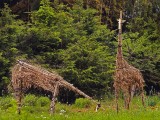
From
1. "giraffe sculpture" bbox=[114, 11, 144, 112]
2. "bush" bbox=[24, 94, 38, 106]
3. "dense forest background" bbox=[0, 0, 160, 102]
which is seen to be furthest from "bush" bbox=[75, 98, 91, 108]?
"giraffe sculpture" bbox=[114, 11, 144, 112]

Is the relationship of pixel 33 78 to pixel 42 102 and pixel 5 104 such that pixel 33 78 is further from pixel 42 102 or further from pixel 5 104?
pixel 42 102

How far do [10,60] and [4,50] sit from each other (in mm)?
648

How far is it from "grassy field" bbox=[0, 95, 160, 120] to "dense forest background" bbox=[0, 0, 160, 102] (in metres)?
1.74

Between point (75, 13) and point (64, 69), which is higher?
point (75, 13)

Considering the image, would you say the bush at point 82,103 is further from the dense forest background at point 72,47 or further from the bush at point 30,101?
the bush at point 30,101

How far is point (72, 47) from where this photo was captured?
18828 millimetres

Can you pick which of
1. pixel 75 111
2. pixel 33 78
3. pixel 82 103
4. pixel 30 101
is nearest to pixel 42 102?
pixel 30 101

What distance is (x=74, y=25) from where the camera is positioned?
69.9 ft

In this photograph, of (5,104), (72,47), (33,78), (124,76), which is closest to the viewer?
(33,78)

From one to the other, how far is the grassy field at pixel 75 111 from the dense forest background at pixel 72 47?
1743 mm

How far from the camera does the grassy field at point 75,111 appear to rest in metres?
10.9

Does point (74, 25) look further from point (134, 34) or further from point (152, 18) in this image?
point (152, 18)

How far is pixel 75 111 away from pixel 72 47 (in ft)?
14.2

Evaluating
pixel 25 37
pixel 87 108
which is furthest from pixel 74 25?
pixel 87 108
